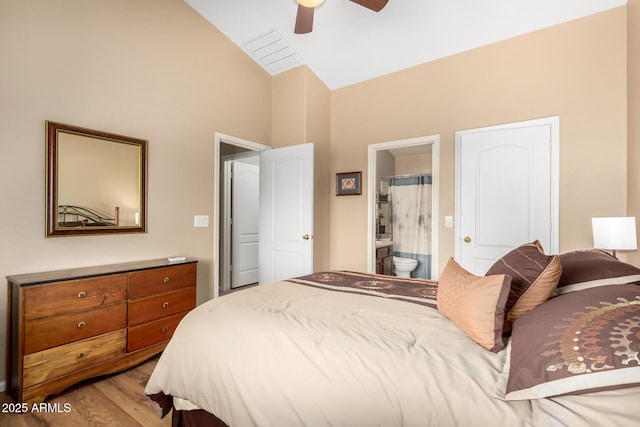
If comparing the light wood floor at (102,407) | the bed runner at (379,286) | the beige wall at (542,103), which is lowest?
the light wood floor at (102,407)

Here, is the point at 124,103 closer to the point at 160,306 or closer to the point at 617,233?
the point at 160,306

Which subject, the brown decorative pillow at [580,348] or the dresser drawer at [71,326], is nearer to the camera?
the brown decorative pillow at [580,348]

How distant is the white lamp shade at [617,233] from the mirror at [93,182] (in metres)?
3.62

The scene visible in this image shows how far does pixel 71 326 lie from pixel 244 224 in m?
3.01

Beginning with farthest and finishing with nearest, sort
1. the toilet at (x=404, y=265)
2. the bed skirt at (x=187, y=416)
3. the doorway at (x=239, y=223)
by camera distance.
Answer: the toilet at (x=404, y=265), the doorway at (x=239, y=223), the bed skirt at (x=187, y=416)

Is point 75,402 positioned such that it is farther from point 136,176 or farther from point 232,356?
point 136,176

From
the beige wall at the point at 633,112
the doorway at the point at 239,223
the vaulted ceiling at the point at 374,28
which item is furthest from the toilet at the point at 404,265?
the vaulted ceiling at the point at 374,28

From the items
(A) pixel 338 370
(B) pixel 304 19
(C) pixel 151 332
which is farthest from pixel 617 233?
(C) pixel 151 332

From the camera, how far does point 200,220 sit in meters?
3.29

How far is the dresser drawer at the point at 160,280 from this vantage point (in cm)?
239

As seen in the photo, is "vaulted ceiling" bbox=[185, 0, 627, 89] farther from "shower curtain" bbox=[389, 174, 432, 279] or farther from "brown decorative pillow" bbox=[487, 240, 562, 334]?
"brown decorative pillow" bbox=[487, 240, 562, 334]

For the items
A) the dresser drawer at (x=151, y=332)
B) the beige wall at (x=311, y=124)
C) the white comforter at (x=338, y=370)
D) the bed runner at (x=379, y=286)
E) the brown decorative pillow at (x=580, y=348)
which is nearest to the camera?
the brown decorative pillow at (x=580, y=348)

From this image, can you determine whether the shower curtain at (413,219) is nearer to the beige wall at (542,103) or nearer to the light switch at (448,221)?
the beige wall at (542,103)

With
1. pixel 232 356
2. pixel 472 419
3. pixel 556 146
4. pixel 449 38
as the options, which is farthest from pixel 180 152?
pixel 556 146
